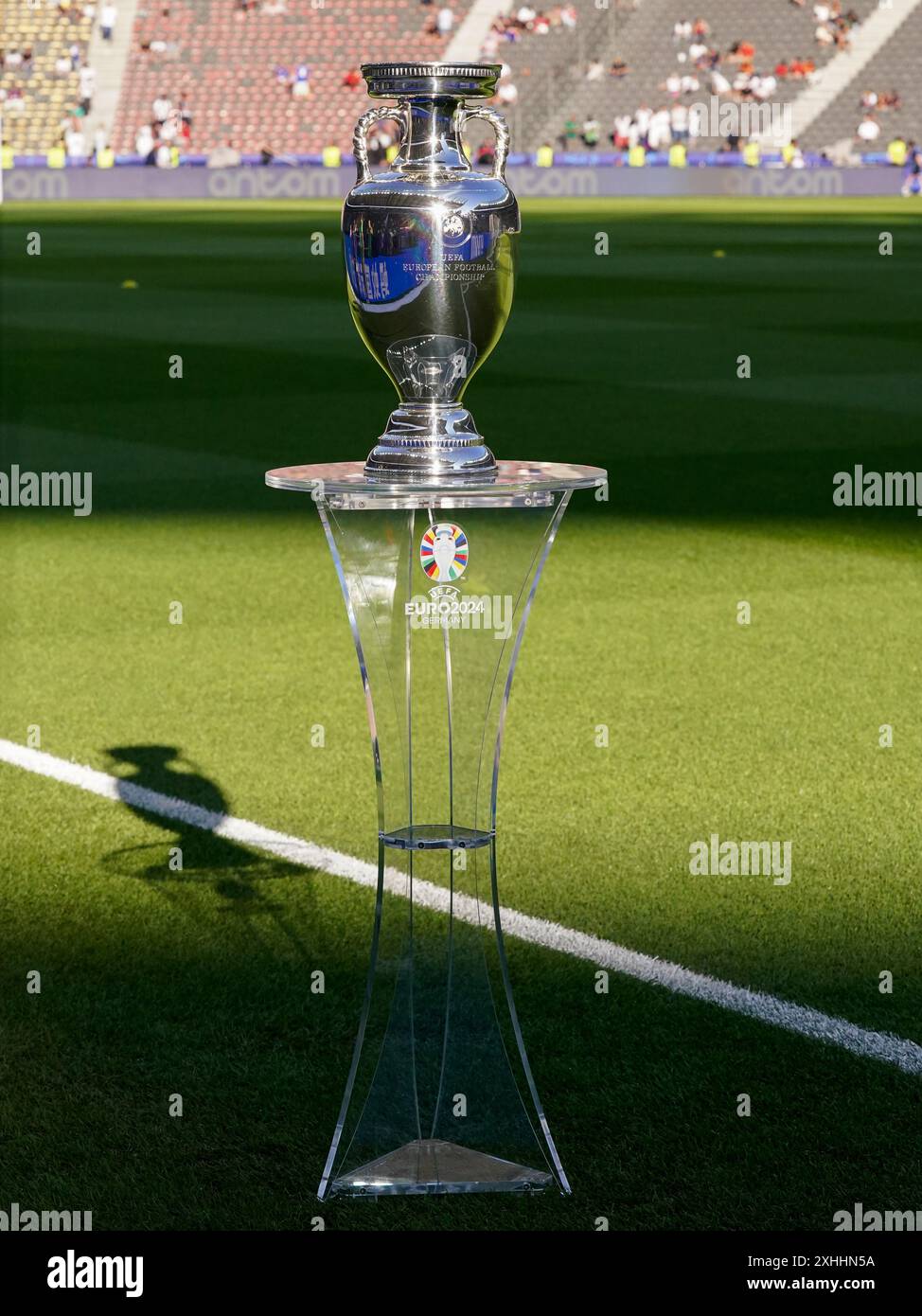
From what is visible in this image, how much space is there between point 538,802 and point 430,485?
9.22 ft

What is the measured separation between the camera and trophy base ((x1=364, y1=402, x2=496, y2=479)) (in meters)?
3.69

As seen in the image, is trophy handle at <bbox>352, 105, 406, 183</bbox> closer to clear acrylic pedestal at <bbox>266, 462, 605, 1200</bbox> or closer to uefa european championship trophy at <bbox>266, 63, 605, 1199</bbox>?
uefa european championship trophy at <bbox>266, 63, 605, 1199</bbox>

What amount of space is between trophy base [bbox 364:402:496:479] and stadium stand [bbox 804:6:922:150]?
48316mm

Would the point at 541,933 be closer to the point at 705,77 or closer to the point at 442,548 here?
the point at 442,548

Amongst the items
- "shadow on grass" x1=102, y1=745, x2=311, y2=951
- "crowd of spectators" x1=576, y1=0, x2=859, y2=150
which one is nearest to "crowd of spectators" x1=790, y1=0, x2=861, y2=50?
"crowd of spectators" x1=576, y1=0, x2=859, y2=150

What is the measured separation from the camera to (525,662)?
797 centimetres

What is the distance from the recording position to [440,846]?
3.95 m

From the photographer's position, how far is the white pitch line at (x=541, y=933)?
4.41 metres

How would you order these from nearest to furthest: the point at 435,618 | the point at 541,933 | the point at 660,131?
1. the point at 435,618
2. the point at 541,933
3. the point at 660,131

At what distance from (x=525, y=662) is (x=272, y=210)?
35126 mm

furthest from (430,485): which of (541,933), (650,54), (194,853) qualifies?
(650,54)

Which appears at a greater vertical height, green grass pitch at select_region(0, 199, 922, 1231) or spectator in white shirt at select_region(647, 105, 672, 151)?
spectator in white shirt at select_region(647, 105, 672, 151)

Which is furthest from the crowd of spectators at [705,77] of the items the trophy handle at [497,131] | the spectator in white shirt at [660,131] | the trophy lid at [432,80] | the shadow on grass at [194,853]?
the trophy lid at [432,80]

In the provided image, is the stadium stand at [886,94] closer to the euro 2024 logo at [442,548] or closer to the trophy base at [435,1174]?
the euro 2024 logo at [442,548]
